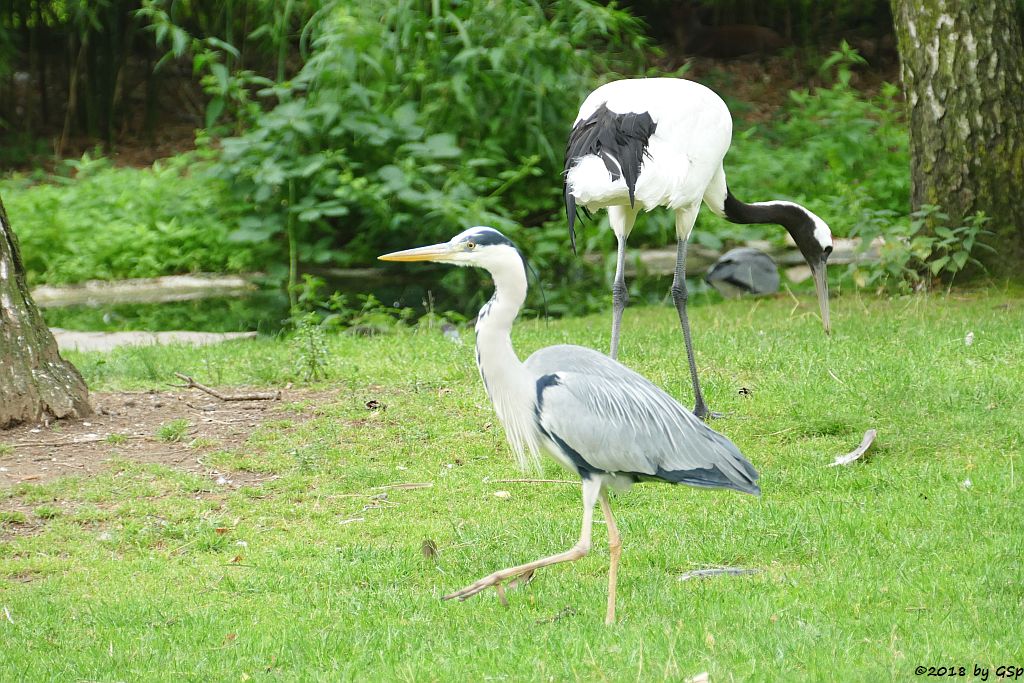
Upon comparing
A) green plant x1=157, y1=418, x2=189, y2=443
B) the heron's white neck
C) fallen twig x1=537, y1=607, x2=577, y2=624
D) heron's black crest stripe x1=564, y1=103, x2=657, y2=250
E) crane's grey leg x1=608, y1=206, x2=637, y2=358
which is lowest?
green plant x1=157, y1=418, x2=189, y2=443

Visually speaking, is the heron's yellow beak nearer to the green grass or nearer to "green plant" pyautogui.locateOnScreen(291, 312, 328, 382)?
the green grass

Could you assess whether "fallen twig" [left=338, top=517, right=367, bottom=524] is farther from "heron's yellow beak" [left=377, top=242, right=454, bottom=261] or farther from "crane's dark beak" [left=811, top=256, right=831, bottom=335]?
"crane's dark beak" [left=811, top=256, right=831, bottom=335]

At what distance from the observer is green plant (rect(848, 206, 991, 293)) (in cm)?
876

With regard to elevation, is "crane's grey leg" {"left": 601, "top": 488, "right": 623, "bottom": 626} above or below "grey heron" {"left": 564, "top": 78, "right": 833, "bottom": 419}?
below

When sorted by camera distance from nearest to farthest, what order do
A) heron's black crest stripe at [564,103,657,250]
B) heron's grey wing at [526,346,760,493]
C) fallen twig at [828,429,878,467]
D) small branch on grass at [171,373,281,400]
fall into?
heron's grey wing at [526,346,760,493], fallen twig at [828,429,878,467], heron's black crest stripe at [564,103,657,250], small branch on grass at [171,373,281,400]

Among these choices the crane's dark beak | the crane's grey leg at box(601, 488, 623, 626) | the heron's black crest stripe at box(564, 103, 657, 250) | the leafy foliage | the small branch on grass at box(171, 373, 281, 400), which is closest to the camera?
the crane's grey leg at box(601, 488, 623, 626)

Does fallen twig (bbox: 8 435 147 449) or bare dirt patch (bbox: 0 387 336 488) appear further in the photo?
fallen twig (bbox: 8 435 147 449)

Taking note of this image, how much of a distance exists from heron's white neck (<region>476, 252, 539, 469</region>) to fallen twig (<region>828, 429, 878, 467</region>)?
6.54 feet

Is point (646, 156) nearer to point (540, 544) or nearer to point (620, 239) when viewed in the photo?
point (620, 239)

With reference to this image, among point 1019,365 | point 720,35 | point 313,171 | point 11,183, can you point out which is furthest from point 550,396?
point 720,35

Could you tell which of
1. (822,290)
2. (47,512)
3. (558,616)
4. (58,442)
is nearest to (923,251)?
(822,290)

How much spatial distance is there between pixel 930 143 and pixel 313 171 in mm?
5486

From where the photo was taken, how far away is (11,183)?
1462cm

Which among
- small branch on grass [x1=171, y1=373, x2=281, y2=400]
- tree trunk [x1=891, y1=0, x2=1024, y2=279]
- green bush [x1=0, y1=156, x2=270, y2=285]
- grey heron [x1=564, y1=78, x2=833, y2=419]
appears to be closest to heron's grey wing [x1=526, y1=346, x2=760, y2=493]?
grey heron [x1=564, y1=78, x2=833, y2=419]
